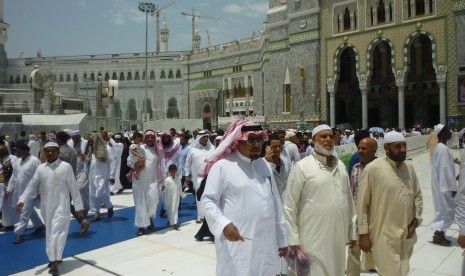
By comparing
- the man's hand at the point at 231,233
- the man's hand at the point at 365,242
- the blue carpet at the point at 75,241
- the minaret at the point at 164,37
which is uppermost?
the minaret at the point at 164,37

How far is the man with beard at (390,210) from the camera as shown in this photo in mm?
2838

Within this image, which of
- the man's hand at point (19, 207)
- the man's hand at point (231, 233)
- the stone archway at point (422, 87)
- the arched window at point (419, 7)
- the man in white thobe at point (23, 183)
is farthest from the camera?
the stone archway at point (422, 87)

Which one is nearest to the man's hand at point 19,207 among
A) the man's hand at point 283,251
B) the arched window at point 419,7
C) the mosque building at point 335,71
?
the man's hand at point 283,251

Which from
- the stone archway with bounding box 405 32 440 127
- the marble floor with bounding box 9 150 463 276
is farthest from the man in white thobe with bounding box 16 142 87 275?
the stone archway with bounding box 405 32 440 127

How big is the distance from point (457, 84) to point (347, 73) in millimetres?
9141

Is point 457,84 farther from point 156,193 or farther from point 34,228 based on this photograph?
point 34,228

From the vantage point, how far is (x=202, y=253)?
466cm

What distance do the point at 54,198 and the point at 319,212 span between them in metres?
2.95

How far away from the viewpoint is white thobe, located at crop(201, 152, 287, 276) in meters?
2.38

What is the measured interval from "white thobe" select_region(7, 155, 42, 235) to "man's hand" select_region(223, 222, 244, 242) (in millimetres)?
3906

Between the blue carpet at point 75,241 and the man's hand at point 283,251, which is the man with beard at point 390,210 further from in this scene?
the blue carpet at point 75,241

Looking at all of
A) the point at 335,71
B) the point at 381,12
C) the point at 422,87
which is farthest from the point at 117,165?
the point at 422,87

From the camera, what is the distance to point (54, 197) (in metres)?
4.17

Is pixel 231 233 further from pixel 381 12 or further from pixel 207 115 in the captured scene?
pixel 207 115
